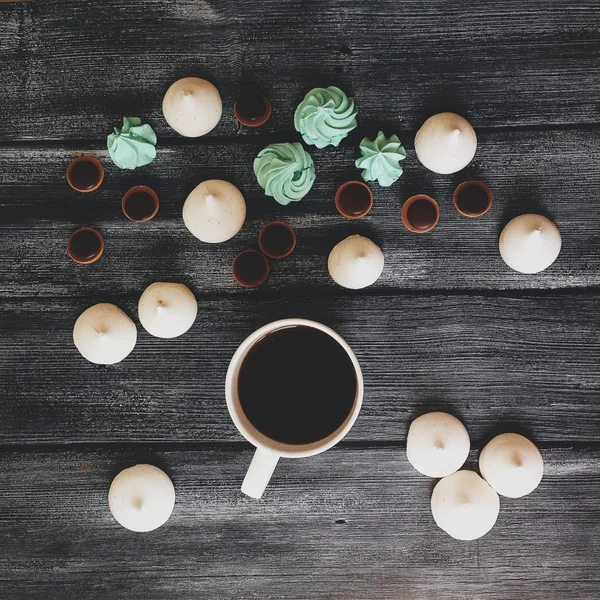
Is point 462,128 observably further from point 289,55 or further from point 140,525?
point 140,525

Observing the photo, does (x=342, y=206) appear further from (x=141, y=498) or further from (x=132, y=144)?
(x=141, y=498)

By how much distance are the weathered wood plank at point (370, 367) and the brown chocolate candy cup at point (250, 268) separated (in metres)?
0.04

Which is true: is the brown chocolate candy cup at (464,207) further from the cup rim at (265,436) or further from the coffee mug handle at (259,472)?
the coffee mug handle at (259,472)

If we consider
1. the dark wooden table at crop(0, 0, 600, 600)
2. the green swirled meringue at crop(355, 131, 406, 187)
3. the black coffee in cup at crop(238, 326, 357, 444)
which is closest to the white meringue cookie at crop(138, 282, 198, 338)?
the dark wooden table at crop(0, 0, 600, 600)

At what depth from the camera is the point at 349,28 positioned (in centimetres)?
101

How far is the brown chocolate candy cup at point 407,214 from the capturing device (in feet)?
3.25

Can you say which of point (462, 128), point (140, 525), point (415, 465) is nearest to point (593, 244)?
point (462, 128)

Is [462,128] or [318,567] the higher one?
[462,128]

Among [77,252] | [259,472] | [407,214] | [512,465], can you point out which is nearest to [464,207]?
[407,214]

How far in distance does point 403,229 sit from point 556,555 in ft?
2.00

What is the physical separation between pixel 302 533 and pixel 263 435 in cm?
24

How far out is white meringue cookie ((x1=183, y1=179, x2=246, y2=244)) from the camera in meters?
0.96

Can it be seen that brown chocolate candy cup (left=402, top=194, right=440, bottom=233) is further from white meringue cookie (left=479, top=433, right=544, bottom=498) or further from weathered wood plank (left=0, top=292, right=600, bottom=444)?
white meringue cookie (left=479, top=433, right=544, bottom=498)

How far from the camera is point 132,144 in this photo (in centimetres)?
98
